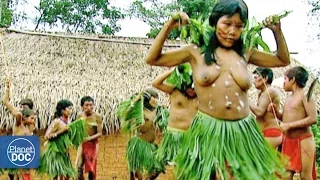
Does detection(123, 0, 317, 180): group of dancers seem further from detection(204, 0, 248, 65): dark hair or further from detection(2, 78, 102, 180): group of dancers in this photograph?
detection(2, 78, 102, 180): group of dancers

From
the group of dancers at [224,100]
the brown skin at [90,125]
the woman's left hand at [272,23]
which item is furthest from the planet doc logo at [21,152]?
the woman's left hand at [272,23]

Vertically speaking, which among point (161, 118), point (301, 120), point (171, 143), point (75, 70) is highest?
point (75, 70)

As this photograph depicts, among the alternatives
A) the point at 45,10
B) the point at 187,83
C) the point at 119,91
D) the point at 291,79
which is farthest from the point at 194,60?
the point at 45,10

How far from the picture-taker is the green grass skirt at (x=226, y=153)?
10.1 ft

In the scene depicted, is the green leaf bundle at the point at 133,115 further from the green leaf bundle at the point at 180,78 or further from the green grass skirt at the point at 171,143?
the green leaf bundle at the point at 180,78

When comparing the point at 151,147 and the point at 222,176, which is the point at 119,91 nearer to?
the point at 151,147

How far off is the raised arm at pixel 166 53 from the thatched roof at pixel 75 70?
5.83 m

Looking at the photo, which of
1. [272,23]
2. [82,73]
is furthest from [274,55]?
[82,73]

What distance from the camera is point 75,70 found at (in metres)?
10.3

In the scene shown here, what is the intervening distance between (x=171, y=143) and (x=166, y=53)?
8.67ft

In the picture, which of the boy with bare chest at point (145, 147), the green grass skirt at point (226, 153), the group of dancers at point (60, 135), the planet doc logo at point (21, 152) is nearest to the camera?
the green grass skirt at point (226, 153)

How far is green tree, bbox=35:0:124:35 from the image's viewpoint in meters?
17.7

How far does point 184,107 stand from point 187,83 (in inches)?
12.4

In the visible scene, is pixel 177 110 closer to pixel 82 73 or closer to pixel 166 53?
pixel 166 53
